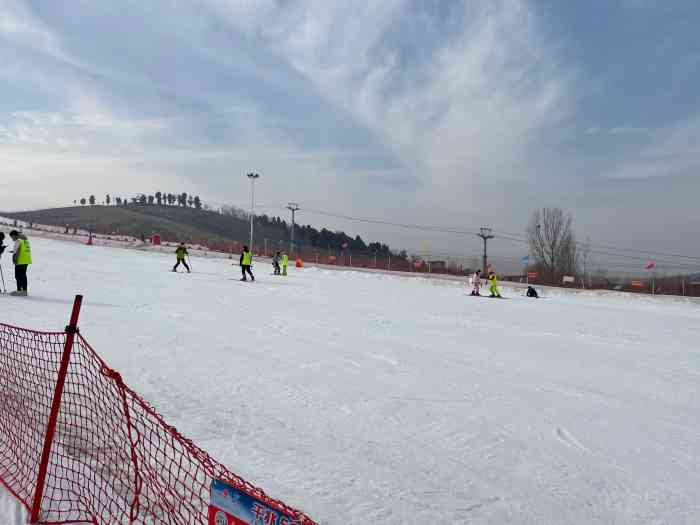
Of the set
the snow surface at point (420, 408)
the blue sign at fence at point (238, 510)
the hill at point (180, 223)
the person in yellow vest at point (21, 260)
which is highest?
the hill at point (180, 223)

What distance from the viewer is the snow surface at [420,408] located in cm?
418

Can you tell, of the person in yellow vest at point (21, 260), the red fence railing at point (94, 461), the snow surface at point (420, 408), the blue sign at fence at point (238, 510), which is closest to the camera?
the blue sign at fence at point (238, 510)

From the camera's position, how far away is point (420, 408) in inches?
247

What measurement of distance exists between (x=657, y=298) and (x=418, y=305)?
67.0ft

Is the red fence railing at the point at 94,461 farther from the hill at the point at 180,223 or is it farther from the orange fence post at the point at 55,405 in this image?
the hill at the point at 180,223

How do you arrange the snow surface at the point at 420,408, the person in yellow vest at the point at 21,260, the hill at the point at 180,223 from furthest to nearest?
1. the hill at the point at 180,223
2. the person in yellow vest at the point at 21,260
3. the snow surface at the point at 420,408

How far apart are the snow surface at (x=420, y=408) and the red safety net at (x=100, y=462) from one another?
35 centimetres

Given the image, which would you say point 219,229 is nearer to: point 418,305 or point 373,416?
point 418,305

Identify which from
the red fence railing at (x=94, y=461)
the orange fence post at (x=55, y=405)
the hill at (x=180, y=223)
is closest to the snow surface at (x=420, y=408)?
the orange fence post at (x=55, y=405)

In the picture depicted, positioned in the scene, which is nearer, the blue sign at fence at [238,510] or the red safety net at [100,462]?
the blue sign at fence at [238,510]

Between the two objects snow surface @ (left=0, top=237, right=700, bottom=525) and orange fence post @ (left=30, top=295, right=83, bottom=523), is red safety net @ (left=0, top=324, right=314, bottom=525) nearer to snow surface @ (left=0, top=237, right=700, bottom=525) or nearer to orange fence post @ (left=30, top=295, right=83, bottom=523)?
orange fence post @ (left=30, top=295, right=83, bottom=523)

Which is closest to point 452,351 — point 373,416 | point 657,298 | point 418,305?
point 373,416

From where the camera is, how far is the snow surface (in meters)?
4.18

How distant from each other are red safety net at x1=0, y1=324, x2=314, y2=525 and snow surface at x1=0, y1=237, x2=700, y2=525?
0.35 m
